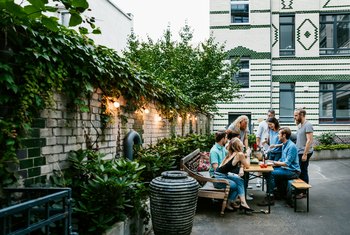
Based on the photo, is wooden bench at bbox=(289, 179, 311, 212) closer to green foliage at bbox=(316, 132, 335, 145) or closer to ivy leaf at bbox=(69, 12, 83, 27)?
ivy leaf at bbox=(69, 12, 83, 27)

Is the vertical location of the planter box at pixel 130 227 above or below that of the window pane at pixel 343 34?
below

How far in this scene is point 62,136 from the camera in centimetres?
398

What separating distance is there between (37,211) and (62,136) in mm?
1461

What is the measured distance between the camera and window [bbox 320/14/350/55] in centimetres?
1897

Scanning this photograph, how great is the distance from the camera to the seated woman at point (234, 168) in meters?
5.81

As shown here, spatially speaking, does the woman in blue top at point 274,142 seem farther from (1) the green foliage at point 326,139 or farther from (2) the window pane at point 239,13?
(2) the window pane at point 239,13

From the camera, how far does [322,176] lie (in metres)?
10.2

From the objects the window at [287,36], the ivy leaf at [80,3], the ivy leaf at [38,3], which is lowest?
the ivy leaf at [80,3]

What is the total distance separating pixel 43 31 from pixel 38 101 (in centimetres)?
79

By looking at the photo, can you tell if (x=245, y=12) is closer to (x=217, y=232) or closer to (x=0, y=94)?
(x=217, y=232)

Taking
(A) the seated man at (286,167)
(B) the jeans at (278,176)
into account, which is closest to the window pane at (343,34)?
(A) the seated man at (286,167)

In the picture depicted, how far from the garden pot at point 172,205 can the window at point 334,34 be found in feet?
58.3

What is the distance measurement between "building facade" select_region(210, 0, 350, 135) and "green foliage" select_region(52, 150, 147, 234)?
49.0 ft

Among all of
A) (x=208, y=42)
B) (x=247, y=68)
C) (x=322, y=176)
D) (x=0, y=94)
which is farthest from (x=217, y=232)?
(x=247, y=68)
